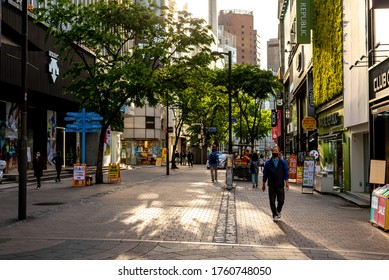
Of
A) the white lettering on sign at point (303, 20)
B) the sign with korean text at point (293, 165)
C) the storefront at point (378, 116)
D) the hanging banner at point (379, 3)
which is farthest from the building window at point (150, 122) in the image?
the hanging banner at point (379, 3)

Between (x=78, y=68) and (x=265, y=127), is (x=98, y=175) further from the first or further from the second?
(x=265, y=127)

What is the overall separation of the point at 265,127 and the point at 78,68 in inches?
2170

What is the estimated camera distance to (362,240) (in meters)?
9.23

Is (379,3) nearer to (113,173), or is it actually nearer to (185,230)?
(185,230)

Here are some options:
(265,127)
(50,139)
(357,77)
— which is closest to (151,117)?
(265,127)

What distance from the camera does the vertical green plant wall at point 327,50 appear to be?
20.7 m

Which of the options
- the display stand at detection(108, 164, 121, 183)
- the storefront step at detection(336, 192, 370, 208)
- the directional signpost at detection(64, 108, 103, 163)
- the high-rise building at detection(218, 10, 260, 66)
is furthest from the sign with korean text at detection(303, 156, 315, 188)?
the high-rise building at detection(218, 10, 260, 66)

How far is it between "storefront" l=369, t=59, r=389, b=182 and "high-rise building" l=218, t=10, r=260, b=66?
168 meters

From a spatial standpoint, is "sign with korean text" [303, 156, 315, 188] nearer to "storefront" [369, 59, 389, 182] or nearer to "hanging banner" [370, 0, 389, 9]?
"storefront" [369, 59, 389, 182]

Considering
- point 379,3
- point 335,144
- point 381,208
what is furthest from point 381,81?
point 335,144

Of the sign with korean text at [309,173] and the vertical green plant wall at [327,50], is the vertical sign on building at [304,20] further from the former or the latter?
the sign with korean text at [309,173]

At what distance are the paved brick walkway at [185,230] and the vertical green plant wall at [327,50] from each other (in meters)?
7.31

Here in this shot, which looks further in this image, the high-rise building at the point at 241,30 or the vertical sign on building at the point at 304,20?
the high-rise building at the point at 241,30

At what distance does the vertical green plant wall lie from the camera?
67.9 feet
